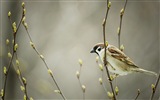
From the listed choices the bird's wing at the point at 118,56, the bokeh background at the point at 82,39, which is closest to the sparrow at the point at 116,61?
the bird's wing at the point at 118,56

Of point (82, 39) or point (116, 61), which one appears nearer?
point (116, 61)

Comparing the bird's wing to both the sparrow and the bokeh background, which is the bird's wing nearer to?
the sparrow

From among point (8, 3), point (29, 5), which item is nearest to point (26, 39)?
point (29, 5)

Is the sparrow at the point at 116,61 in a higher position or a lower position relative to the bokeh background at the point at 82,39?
higher

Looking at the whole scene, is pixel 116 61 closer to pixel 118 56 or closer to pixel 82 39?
pixel 118 56

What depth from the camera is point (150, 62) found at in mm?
4406

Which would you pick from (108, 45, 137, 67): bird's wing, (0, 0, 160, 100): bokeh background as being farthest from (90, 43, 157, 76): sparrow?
(0, 0, 160, 100): bokeh background

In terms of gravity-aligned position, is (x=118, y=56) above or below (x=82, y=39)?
above

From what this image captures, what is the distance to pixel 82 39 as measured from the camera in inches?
262

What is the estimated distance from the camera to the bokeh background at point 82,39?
455 cm

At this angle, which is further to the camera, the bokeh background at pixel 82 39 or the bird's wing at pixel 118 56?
the bokeh background at pixel 82 39

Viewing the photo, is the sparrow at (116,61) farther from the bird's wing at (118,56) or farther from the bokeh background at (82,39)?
the bokeh background at (82,39)

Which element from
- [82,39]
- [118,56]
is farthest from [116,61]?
[82,39]

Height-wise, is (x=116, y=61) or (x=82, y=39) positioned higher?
(x=116, y=61)
